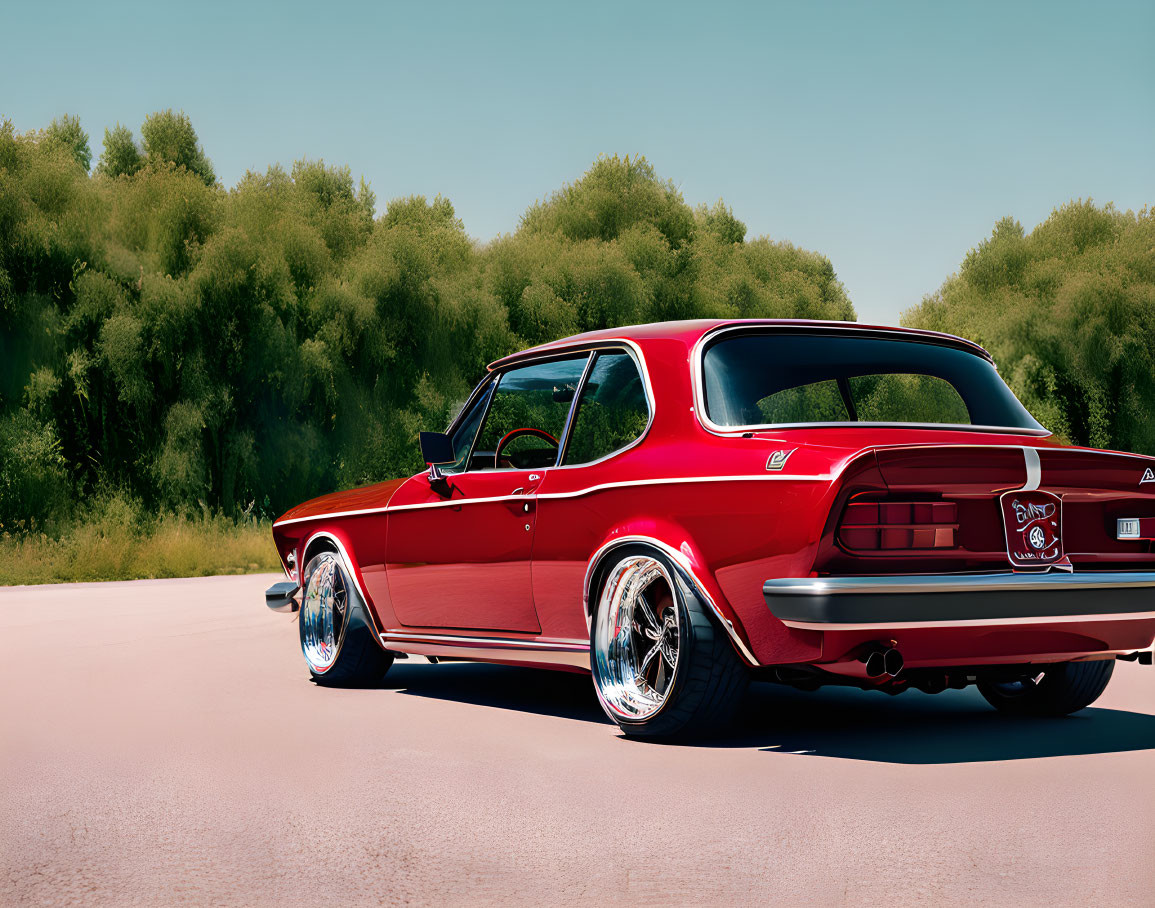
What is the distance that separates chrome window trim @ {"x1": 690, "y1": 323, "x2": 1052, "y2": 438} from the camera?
591cm

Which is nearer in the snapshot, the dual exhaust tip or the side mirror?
the dual exhaust tip

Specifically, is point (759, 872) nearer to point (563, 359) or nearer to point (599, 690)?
point (599, 690)

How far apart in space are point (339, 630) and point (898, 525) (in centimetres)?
410

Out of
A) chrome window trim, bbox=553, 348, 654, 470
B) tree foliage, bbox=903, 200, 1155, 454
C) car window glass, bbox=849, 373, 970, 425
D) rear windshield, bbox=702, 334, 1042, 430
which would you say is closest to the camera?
rear windshield, bbox=702, 334, 1042, 430

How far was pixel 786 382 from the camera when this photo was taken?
6492mm

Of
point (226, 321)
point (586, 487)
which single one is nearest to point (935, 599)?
point (586, 487)

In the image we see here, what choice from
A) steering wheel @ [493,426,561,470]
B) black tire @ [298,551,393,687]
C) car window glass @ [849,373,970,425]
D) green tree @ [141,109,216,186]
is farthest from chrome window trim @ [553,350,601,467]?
green tree @ [141,109,216,186]

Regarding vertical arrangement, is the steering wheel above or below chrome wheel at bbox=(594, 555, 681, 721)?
above

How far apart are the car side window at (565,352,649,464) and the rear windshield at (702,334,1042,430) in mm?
434

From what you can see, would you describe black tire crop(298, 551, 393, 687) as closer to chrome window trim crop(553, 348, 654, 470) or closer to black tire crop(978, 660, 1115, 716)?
chrome window trim crop(553, 348, 654, 470)

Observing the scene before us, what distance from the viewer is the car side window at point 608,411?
652 centimetres

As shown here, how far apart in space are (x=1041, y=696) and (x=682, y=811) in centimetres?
293


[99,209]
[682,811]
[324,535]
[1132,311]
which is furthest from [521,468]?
[1132,311]

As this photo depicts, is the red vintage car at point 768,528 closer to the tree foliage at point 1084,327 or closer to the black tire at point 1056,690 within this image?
the black tire at point 1056,690
